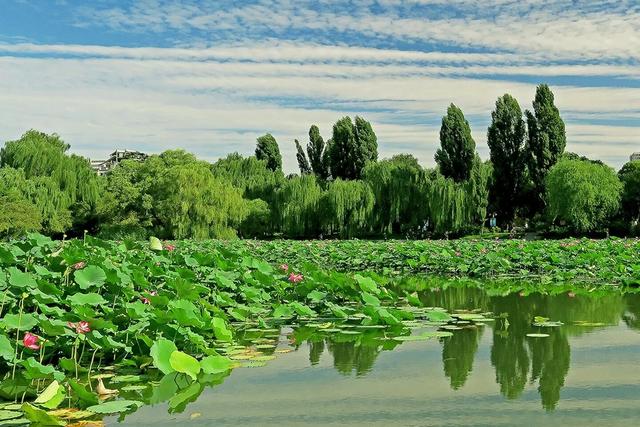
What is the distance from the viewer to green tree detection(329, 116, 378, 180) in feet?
101

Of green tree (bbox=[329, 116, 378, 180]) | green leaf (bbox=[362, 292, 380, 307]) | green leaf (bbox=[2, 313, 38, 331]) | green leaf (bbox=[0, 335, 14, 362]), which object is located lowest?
green leaf (bbox=[0, 335, 14, 362])

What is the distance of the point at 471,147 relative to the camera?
2564cm

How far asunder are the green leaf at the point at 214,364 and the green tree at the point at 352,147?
90.7ft

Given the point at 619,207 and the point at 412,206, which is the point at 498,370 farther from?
the point at 619,207

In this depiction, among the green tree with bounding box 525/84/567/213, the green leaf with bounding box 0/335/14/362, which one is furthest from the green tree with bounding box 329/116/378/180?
the green leaf with bounding box 0/335/14/362

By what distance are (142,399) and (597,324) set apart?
325 cm

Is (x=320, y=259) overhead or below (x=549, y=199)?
Result: below

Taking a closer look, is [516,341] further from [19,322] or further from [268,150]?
[268,150]

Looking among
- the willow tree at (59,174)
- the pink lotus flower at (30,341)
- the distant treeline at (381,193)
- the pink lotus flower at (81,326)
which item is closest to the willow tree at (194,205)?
the distant treeline at (381,193)

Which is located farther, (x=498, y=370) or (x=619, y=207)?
(x=619, y=207)

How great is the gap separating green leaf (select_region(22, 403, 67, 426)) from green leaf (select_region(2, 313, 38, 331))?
0.67 metres

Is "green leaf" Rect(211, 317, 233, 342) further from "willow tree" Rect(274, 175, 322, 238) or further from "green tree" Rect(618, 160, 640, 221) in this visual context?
"green tree" Rect(618, 160, 640, 221)

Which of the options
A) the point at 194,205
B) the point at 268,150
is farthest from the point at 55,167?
the point at 268,150

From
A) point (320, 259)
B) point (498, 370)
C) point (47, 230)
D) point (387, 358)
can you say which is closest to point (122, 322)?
point (387, 358)
